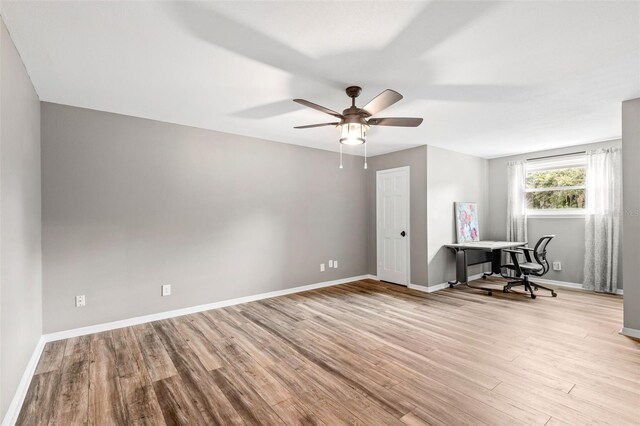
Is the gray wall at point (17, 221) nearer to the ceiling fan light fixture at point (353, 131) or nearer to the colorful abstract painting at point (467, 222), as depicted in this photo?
A: the ceiling fan light fixture at point (353, 131)

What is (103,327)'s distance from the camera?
3.29 metres

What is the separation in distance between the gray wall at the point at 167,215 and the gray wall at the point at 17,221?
10.0 inches

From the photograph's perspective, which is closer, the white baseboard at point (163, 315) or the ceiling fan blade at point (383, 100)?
the ceiling fan blade at point (383, 100)

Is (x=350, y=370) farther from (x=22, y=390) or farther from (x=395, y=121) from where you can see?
(x=22, y=390)

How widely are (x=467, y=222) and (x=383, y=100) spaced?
413 cm

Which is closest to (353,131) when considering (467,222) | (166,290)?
(166,290)

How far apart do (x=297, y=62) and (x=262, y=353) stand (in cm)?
255

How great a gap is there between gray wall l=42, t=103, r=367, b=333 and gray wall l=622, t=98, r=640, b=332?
12.5 ft

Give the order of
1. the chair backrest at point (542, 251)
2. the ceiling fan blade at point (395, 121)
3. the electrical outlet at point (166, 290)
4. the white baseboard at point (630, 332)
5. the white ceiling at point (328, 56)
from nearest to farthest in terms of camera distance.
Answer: the white ceiling at point (328, 56), the ceiling fan blade at point (395, 121), the white baseboard at point (630, 332), the electrical outlet at point (166, 290), the chair backrest at point (542, 251)

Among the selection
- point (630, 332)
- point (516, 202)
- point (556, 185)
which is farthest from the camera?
point (516, 202)

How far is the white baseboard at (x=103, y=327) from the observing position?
1964mm

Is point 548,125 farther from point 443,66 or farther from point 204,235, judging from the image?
point 204,235

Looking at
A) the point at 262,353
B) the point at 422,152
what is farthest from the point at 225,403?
the point at 422,152

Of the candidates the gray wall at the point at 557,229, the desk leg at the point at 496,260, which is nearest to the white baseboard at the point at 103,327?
the desk leg at the point at 496,260
